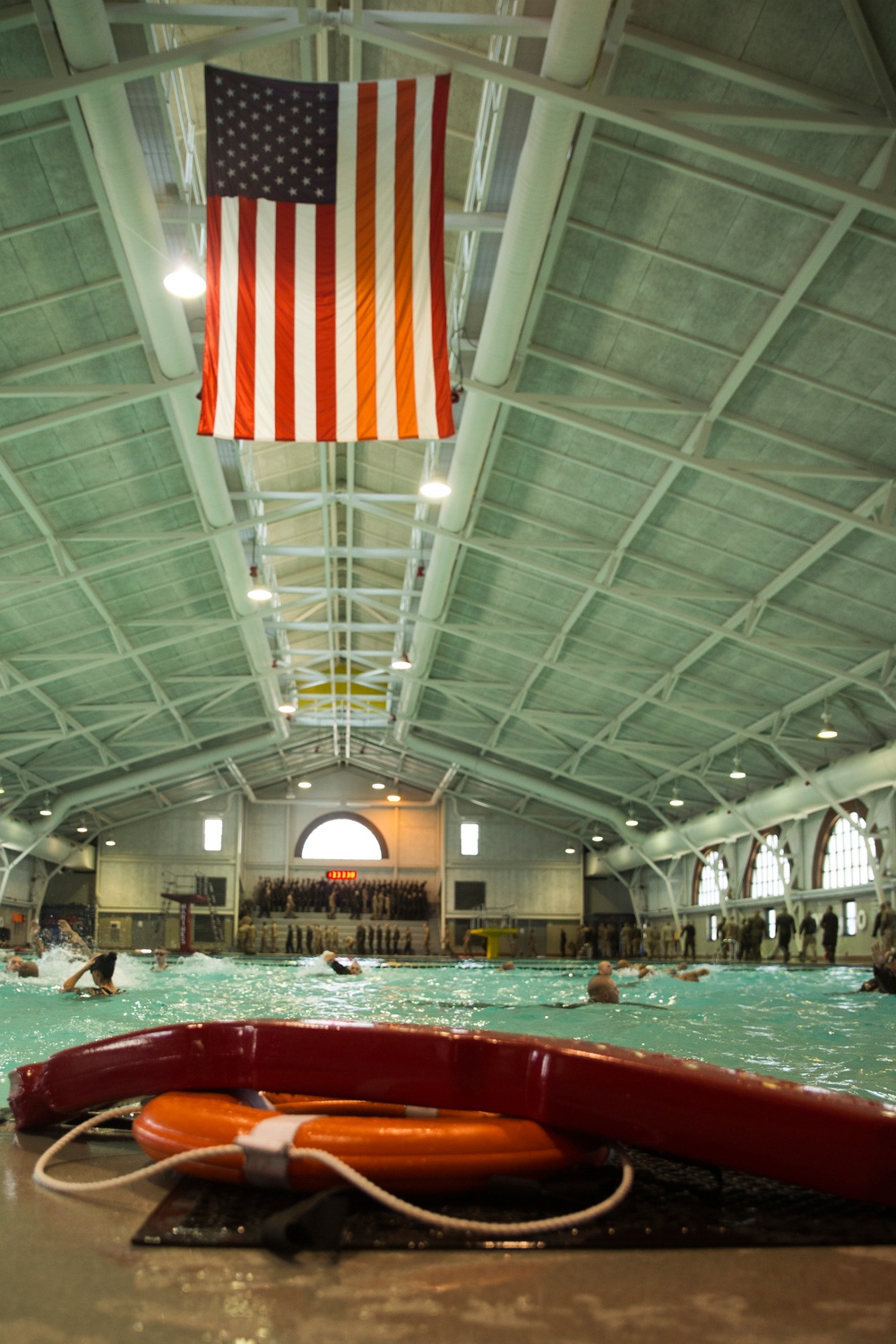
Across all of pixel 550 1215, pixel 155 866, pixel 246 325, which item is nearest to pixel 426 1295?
pixel 550 1215

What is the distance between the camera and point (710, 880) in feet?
131

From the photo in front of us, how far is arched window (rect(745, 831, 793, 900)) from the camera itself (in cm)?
3075

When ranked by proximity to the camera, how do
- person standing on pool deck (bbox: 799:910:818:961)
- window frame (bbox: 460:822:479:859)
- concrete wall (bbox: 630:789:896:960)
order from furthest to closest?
window frame (bbox: 460:822:479:859), person standing on pool deck (bbox: 799:910:818:961), concrete wall (bbox: 630:789:896:960)

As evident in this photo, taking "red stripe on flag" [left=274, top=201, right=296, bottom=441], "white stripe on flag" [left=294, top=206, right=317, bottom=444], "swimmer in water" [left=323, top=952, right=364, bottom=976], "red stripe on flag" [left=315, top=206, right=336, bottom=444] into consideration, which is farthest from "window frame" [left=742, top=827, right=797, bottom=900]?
"red stripe on flag" [left=274, top=201, right=296, bottom=441]

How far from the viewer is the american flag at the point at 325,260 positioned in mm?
8695

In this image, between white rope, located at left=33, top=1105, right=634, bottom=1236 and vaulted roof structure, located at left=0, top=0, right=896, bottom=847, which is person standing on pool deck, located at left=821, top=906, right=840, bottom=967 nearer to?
vaulted roof structure, located at left=0, top=0, right=896, bottom=847

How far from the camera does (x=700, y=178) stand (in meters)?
10.8

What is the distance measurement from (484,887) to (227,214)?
42.1m

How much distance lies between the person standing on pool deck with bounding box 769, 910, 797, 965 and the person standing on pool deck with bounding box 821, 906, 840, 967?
1913mm

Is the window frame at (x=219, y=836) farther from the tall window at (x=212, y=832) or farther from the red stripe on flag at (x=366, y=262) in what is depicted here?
the red stripe on flag at (x=366, y=262)

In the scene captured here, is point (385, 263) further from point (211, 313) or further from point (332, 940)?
point (332, 940)

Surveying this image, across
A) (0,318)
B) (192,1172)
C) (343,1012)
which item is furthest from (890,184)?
(343,1012)

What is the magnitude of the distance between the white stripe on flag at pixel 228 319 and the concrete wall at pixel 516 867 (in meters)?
40.4

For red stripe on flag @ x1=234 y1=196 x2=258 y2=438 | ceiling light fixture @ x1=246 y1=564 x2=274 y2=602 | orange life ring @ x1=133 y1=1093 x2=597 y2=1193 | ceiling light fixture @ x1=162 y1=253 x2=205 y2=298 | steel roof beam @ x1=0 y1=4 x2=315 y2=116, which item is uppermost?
steel roof beam @ x1=0 y1=4 x2=315 y2=116
